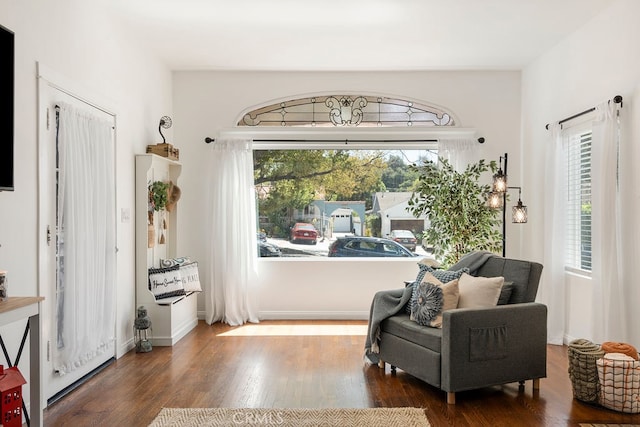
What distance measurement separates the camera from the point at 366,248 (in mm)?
6715

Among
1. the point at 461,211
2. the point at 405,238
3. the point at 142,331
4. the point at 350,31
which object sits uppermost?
the point at 350,31

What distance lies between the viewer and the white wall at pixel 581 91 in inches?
166

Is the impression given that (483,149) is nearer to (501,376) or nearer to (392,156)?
(392,156)

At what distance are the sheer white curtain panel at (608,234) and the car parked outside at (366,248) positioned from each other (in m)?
2.53

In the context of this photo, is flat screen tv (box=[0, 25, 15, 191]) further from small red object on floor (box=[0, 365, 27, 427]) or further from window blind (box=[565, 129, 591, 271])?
window blind (box=[565, 129, 591, 271])

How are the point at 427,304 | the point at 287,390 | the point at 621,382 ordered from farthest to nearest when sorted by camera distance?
the point at 427,304, the point at 287,390, the point at 621,382

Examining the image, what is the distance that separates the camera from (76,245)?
155 inches

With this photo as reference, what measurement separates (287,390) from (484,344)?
1.38 metres

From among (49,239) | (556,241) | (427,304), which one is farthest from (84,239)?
(556,241)

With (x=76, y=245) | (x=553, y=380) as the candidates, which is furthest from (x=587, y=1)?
(x=76, y=245)

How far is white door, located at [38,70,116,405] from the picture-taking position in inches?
139

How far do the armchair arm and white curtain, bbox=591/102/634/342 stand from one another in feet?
2.43

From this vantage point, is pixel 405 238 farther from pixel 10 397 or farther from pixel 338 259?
pixel 10 397

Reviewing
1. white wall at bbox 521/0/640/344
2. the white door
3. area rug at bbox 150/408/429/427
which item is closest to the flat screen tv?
the white door
